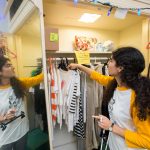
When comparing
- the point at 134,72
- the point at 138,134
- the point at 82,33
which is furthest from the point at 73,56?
the point at 138,134

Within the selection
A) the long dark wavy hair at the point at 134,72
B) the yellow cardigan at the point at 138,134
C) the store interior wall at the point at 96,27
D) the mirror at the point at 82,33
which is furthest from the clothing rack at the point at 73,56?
the yellow cardigan at the point at 138,134

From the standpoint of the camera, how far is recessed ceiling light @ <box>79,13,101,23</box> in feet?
5.53

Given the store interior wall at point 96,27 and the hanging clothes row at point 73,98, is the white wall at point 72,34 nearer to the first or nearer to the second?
the store interior wall at point 96,27

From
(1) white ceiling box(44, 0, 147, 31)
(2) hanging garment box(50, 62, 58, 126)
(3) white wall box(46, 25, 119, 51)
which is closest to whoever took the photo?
(1) white ceiling box(44, 0, 147, 31)

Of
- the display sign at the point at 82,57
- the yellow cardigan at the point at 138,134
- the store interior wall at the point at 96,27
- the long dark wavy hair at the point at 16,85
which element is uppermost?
the store interior wall at the point at 96,27

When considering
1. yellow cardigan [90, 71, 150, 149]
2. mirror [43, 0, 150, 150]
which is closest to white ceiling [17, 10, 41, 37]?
mirror [43, 0, 150, 150]

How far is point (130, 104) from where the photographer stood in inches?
37.3

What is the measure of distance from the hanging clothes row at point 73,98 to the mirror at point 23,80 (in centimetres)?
27

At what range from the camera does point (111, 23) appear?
198 cm

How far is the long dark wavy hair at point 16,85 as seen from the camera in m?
1.00

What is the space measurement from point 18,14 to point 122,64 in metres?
0.85

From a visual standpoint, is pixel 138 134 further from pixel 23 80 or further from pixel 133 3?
pixel 133 3

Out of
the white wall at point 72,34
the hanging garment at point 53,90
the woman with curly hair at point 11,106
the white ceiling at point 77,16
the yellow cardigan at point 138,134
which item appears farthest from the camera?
the white wall at point 72,34

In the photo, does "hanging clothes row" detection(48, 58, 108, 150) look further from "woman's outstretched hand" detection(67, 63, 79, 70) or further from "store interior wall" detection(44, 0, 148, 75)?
"store interior wall" detection(44, 0, 148, 75)
